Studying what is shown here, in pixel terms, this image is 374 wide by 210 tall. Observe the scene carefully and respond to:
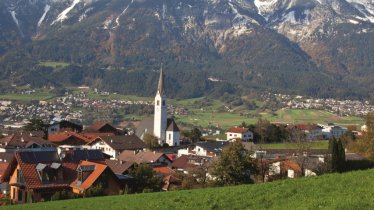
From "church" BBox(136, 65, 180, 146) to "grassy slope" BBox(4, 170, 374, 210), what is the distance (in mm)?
65884

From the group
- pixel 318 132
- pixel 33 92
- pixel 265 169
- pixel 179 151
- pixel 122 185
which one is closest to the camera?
pixel 122 185

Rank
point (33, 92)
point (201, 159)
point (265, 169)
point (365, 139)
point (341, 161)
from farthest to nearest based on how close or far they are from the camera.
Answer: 1. point (33, 92)
2. point (201, 159)
3. point (365, 139)
4. point (265, 169)
5. point (341, 161)

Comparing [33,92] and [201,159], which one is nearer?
[201,159]

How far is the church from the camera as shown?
297 ft

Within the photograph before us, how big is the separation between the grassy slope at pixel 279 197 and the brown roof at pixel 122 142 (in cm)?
4926

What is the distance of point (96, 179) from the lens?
111 feet

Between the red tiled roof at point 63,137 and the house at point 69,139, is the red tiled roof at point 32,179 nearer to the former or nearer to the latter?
the house at point 69,139

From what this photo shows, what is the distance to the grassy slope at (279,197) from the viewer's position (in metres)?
17.3

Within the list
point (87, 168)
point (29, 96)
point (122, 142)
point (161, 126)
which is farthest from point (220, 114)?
point (87, 168)

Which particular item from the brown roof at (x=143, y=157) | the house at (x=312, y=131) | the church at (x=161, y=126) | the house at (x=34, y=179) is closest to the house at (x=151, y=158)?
the brown roof at (x=143, y=157)

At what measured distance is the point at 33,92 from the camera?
186500mm

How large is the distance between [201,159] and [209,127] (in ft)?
216

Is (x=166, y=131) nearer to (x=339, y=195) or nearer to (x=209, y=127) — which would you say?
(x=209, y=127)

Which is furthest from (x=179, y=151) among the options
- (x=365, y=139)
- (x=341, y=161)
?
(x=341, y=161)
